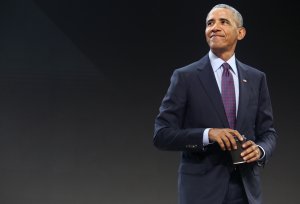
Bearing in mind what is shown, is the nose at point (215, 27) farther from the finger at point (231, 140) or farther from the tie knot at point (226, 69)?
the finger at point (231, 140)

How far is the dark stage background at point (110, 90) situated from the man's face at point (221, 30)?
1.78 m

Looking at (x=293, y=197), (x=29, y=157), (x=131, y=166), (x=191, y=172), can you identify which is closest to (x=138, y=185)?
(x=131, y=166)

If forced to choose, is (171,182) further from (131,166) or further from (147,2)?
(147,2)

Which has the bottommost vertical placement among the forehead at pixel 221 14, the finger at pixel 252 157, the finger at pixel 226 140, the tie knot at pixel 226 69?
the finger at pixel 252 157

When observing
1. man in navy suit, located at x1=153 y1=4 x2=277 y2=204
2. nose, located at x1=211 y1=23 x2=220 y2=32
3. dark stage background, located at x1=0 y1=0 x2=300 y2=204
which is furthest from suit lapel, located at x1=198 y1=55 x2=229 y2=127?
dark stage background, located at x1=0 y1=0 x2=300 y2=204

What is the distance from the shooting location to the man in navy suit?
1595 millimetres

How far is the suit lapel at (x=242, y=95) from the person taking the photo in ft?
5.47

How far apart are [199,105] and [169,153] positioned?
199 centimetres

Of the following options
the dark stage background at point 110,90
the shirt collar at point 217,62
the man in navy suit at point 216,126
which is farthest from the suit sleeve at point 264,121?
the dark stage background at point 110,90

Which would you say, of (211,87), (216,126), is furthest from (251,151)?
(211,87)

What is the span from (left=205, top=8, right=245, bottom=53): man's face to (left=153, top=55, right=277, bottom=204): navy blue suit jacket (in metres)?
0.07

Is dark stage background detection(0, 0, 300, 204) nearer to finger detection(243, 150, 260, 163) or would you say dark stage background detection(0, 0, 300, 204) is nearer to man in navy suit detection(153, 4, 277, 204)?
man in navy suit detection(153, 4, 277, 204)

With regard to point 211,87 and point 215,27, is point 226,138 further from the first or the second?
point 215,27

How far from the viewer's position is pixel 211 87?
5.50ft
